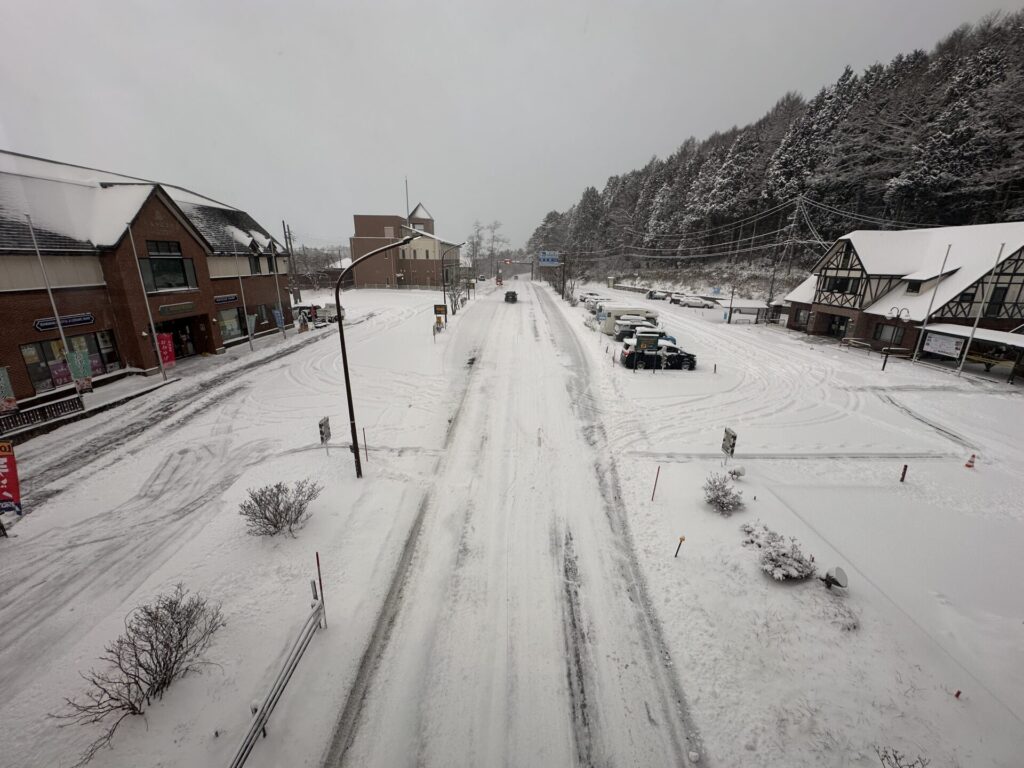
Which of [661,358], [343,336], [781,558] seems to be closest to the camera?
[781,558]

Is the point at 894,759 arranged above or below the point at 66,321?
below

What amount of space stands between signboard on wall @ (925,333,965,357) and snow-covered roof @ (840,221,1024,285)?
386cm

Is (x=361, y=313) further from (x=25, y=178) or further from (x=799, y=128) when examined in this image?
(x=799, y=128)

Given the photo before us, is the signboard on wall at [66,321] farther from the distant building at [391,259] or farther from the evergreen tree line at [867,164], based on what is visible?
the evergreen tree line at [867,164]

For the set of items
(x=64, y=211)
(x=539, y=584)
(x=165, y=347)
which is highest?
(x=64, y=211)

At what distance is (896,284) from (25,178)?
51.1 meters

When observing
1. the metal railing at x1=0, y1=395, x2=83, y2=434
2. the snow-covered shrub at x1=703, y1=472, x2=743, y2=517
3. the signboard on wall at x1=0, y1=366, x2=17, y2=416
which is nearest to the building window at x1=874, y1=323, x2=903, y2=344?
the snow-covered shrub at x1=703, y1=472, x2=743, y2=517

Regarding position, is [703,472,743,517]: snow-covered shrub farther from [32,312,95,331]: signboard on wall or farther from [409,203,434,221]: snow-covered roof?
[409,203,434,221]: snow-covered roof

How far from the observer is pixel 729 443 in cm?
1351

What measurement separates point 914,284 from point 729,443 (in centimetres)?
2651

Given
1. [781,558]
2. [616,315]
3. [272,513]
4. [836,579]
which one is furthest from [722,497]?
[616,315]

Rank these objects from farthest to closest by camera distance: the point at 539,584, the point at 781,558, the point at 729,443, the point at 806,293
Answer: the point at 806,293 < the point at 729,443 < the point at 781,558 < the point at 539,584

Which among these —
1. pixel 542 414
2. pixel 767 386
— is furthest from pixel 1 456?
pixel 767 386

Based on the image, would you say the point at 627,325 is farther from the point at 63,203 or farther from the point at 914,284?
the point at 63,203
